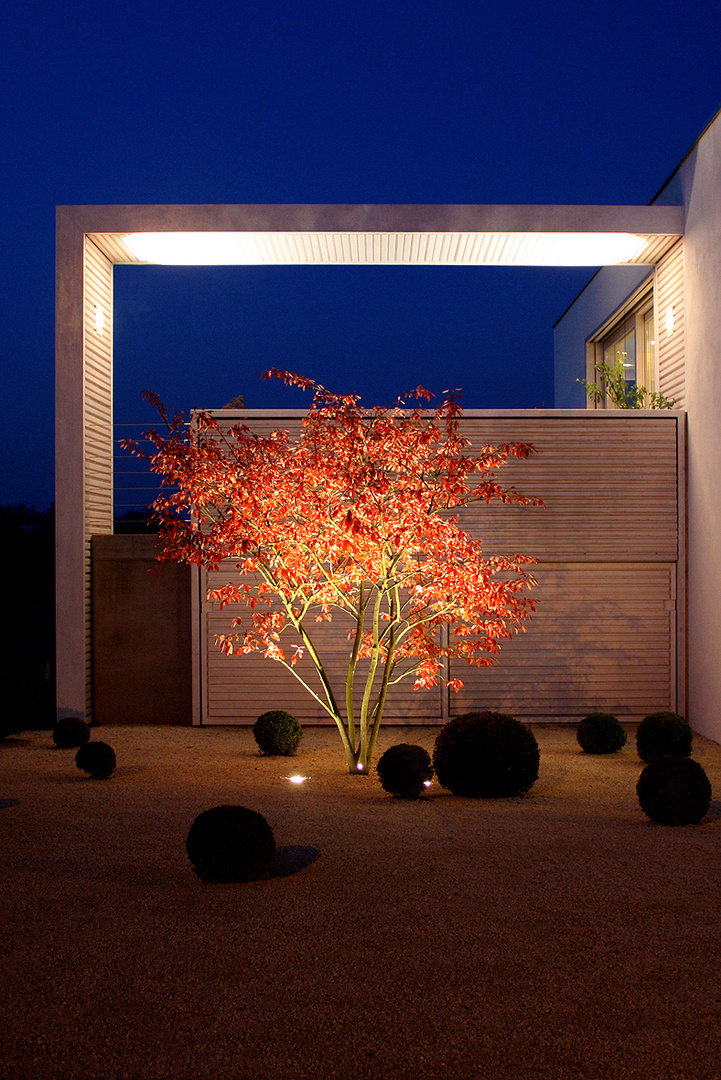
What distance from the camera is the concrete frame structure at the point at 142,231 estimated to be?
8844 millimetres

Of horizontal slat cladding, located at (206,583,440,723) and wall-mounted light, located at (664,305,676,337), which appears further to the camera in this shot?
wall-mounted light, located at (664,305,676,337)

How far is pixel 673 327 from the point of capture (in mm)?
9430

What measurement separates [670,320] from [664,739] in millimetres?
5034

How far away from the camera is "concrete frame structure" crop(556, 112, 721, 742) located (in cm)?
830

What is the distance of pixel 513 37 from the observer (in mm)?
49031

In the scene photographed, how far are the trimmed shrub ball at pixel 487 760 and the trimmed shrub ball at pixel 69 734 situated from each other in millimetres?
3941

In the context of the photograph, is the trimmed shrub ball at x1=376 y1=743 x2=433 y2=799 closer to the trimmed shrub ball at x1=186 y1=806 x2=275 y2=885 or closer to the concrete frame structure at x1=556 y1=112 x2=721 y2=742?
the trimmed shrub ball at x1=186 y1=806 x2=275 y2=885

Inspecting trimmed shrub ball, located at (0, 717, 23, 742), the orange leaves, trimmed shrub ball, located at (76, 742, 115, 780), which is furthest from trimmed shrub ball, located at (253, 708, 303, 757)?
trimmed shrub ball, located at (0, 717, 23, 742)

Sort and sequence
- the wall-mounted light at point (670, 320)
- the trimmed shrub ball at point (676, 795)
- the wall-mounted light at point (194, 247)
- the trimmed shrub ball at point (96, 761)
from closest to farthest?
the trimmed shrub ball at point (676, 795), the trimmed shrub ball at point (96, 761), the wall-mounted light at point (194, 247), the wall-mounted light at point (670, 320)

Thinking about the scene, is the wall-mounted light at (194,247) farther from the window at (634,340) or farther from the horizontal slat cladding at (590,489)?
the window at (634,340)

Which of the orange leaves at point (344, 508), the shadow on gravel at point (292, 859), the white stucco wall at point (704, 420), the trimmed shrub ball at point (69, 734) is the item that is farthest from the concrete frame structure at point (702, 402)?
the trimmed shrub ball at point (69, 734)

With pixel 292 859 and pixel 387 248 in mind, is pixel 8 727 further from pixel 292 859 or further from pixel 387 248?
pixel 387 248

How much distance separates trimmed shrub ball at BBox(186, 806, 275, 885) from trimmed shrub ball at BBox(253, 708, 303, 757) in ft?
12.1

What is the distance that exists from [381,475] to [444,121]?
50.3 m
